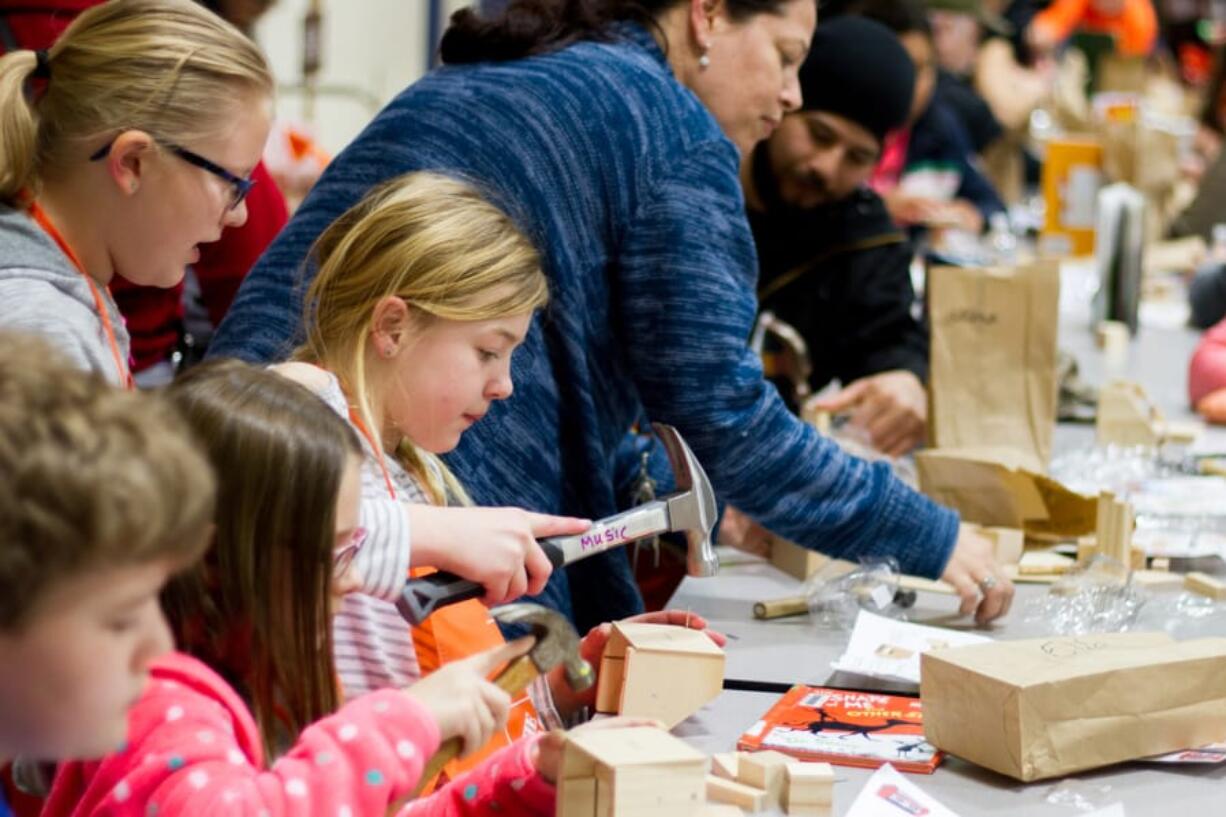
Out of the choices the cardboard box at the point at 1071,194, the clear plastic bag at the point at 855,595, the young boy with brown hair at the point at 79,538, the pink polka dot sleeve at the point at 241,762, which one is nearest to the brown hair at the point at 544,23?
the clear plastic bag at the point at 855,595

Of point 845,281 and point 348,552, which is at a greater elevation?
point 348,552

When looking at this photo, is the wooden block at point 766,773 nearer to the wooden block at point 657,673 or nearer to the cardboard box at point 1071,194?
the wooden block at point 657,673

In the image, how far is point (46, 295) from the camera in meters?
1.79

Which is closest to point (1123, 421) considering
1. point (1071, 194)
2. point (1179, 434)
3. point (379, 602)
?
point (1179, 434)

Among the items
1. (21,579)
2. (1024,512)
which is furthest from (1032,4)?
(21,579)

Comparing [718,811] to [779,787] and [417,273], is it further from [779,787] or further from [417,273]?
[417,273]

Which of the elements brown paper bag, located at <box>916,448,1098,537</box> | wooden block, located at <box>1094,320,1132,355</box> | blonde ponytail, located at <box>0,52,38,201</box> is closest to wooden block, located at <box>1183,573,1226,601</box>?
brown paper bag, located at <box>916,448,1098,537</box>

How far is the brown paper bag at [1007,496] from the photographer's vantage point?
262cm

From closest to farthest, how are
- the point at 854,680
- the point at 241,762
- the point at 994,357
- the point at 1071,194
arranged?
the point at 241,762 < the point at 854,680 < the point at 994,357 < the point at 1071,194

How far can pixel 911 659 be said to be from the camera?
6.64 feet

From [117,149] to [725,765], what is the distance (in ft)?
3.10

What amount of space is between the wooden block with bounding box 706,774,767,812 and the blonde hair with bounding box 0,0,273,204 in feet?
3.03

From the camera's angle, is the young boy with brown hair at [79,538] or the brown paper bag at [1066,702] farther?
the brown paper bag at [1066,702]

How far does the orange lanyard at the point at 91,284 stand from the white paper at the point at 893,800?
914 mm
